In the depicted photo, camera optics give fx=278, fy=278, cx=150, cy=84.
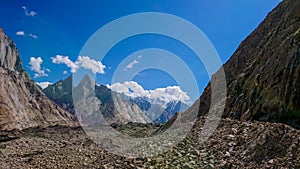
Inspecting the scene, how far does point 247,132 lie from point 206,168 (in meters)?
3.63

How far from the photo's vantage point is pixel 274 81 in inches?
903

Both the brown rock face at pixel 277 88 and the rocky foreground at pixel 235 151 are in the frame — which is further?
the brown rock face at pixel 277 88

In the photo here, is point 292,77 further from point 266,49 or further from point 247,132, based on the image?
point 266,49

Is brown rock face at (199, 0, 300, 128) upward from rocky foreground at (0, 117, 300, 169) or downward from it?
upward

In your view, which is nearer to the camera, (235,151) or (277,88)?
(235,151)

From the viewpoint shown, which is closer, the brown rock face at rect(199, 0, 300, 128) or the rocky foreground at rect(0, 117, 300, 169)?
the rocky foreground at rect(0, 117, 300, 169)

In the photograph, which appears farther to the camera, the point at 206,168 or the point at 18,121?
the point at 18,121

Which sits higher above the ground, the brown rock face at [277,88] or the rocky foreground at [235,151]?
the brown rock face at [277,88]

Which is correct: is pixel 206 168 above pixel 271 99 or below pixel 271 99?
below

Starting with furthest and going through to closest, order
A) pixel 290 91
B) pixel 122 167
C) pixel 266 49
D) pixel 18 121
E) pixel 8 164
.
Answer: pixel 18 121, pixel 266 49, pixel 8 164, pixel 290 91, pixel 122 167

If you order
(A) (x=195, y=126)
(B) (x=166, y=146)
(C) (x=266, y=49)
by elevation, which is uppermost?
(C) (x=266, y=49)

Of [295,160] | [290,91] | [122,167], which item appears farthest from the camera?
[290,91]

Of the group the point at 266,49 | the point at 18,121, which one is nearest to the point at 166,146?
the point at 266,49

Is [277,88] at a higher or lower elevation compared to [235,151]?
higher
